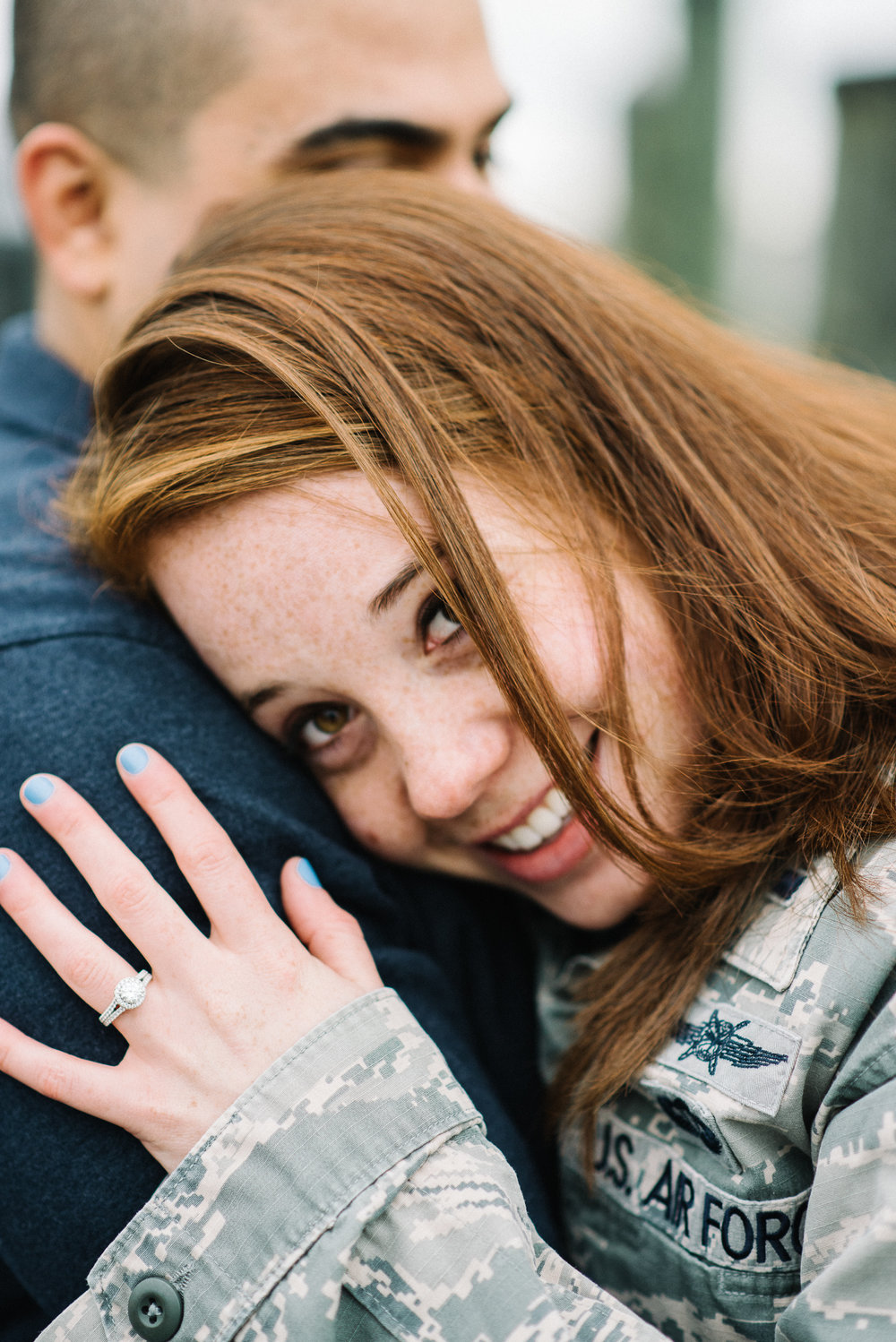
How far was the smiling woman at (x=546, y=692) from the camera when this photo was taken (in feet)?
3.34

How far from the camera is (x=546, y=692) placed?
1090 millimetres

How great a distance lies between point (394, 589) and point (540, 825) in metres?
0.38

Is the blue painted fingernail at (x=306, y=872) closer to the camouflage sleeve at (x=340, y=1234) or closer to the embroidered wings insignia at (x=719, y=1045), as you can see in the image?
the camouflage sleeve at (x=340, y=1234)

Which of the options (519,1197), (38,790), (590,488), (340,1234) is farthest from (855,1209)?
(38,790)

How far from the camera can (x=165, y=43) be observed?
5.87ft

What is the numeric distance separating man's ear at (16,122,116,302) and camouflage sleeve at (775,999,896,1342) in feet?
5.98

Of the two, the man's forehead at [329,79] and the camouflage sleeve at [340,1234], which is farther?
the man's forehead at [329,79]

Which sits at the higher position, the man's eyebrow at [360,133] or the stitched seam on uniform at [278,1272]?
the man's eyebrow at [360,133]

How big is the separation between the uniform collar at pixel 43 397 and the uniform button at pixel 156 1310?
4.12ft

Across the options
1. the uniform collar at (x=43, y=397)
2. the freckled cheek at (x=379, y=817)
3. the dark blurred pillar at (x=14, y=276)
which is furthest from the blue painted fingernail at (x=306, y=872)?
the dark blurred pillar at (x=14, y=276)

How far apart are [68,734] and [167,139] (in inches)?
49.0

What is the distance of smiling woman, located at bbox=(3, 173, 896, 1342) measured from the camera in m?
1.02

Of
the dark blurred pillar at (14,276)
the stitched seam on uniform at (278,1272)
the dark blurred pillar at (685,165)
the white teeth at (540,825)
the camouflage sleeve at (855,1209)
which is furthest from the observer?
the dark blurred pillar at (14,276)

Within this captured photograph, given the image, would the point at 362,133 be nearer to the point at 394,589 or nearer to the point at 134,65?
the point at 134,65
